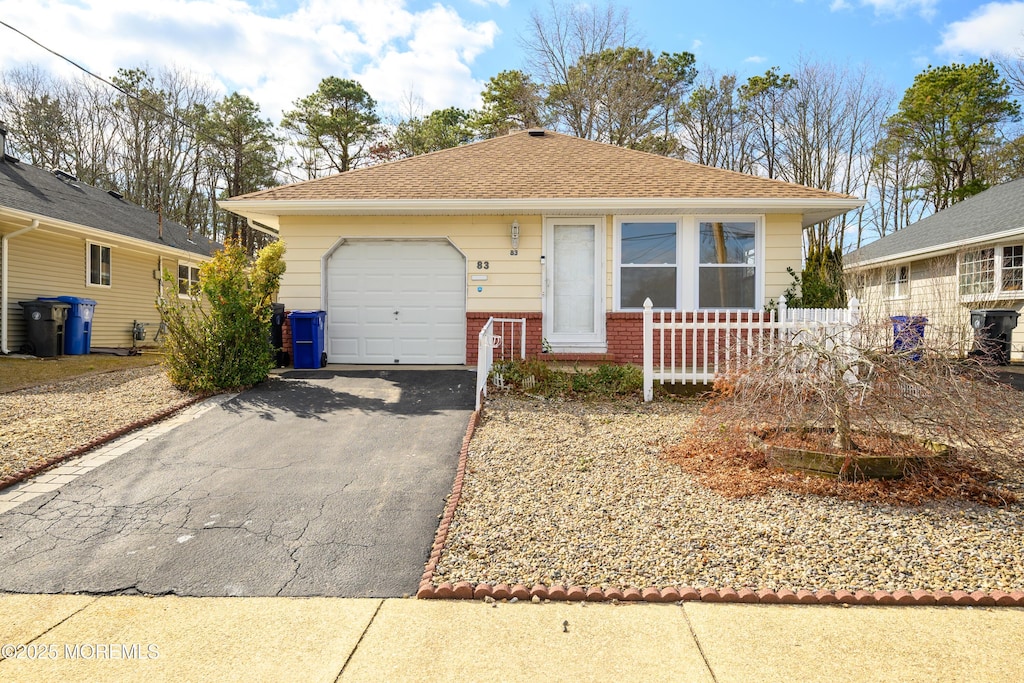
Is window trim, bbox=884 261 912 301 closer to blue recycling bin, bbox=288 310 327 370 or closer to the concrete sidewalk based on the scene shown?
blue recycling bin, bbox=288 310 327 370

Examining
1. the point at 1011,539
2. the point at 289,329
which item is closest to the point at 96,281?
the point at 289,329

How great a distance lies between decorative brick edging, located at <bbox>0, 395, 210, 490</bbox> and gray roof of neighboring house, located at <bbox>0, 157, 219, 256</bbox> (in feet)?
26.1

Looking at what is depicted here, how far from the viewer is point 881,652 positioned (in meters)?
2.50

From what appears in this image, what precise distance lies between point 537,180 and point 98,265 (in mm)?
→ 11793

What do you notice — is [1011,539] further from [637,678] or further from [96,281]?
[96,281]

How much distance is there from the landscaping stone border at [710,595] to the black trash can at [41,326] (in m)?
12.9

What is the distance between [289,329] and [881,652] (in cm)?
927

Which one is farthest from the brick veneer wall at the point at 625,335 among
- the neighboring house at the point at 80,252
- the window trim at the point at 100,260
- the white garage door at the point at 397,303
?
the window trim at the point at 100,260

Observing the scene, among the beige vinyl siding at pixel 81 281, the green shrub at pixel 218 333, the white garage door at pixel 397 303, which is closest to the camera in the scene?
the green shrub at pixel 218 333

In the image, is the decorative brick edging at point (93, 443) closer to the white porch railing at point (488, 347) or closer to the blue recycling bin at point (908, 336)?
the white porch railing at point (488, 347)

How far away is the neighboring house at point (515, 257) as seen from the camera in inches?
385

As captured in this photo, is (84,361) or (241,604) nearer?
(241,604)

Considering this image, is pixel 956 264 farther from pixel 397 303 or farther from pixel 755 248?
pixel 397 303

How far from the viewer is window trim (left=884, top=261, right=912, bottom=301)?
1812cm
